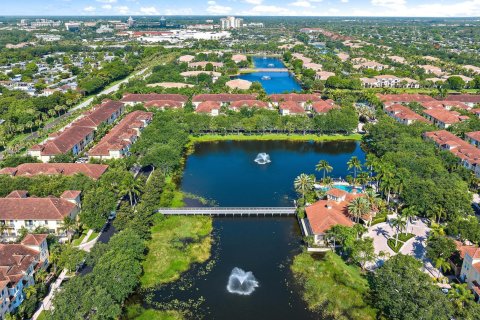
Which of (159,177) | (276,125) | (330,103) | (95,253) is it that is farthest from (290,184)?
(330,103)

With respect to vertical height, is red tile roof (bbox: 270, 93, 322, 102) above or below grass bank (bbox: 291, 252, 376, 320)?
above

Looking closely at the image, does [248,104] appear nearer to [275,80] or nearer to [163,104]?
[163,104]

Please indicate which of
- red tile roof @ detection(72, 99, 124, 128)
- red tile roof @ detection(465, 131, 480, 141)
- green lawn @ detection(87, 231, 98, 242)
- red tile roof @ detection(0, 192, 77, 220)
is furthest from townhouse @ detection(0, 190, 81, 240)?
red tile roof @ detection(465, 131, 480, 141)

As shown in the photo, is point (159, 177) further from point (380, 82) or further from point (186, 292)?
point (380, 82)

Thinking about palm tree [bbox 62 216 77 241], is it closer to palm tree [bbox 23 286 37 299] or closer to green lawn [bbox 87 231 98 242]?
green lawn [bbox 87 231 98 242]

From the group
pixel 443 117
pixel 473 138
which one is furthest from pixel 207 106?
pixel 473 138

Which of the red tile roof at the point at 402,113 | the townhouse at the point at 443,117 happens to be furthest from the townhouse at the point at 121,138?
the townhouse at the point at 443,117
